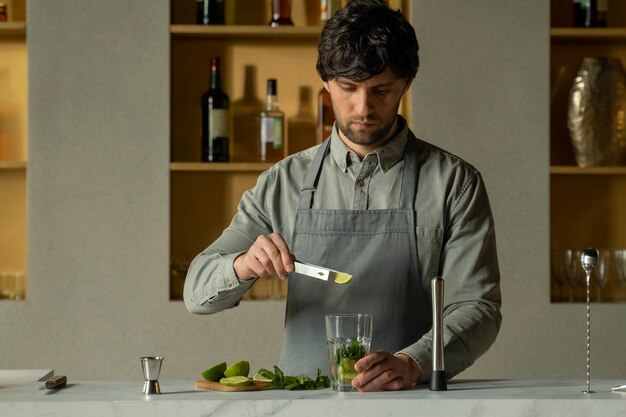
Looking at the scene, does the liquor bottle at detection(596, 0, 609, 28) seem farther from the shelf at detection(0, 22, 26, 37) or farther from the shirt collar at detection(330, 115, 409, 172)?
the shelf at detection(0, 22, 26, 37)

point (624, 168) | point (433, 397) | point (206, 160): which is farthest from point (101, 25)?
point (433, 397)

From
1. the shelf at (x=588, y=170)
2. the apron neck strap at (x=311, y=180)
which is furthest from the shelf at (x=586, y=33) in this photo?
the apron neck strap at (x=311, y=180)

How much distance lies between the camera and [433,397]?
1672 mm

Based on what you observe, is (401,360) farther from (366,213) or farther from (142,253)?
(142,253)

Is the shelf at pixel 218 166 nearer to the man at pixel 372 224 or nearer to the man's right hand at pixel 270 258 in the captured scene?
the man at pixel 372 224

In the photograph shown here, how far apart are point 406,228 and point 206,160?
1.41 m

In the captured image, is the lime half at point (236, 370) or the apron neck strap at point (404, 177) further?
the apron neck strap at point (404, 177)

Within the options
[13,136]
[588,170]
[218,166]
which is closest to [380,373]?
[218,166]

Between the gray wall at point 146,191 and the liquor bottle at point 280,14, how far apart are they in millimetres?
393

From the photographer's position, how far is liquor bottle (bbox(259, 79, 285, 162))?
11.2 ft

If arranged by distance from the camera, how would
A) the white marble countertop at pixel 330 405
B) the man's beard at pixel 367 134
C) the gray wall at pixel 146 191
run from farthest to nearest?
the gray wall at pixel 146 191 < the man's beard at pixel 367 134 < the white marble countertop at pixel 330 405

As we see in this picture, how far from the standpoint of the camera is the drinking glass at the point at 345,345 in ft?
5.78

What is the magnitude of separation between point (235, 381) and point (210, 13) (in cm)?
191

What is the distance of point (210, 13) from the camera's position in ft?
11.2
